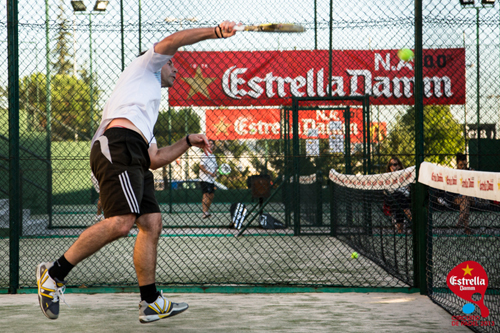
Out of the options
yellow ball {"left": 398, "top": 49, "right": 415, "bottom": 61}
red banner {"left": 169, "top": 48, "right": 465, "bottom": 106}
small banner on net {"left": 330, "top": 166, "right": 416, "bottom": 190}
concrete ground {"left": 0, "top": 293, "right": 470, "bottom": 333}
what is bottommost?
concrete ground {"left": 0, "top": 293, "right": 470, "bottom": 333}

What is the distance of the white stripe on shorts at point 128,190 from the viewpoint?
2.99m

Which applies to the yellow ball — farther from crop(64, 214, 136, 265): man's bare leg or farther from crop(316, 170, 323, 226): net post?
crop(64, 214, 136, 265): man's bare leg

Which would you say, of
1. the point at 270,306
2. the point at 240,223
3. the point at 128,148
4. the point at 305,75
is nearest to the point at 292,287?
the point at 270,306

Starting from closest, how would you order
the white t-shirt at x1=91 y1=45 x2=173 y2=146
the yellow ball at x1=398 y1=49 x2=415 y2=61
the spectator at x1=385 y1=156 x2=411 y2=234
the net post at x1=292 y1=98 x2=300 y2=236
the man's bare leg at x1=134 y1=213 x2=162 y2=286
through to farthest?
the white t-shirt at x1=91 y1=45 x2=173 y2=146
the man's bare leg at x1=134 y1=213 x2=162 y2=286
the spectator at x1=385 y1=156 x2=411 y2=234
the yellow ball at x1=398 y1=49 x2=415 y2=61
the net post at x1=292 y1=98 x2=300 y2=236

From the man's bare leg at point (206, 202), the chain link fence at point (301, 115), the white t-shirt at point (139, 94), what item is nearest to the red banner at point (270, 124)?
the chain link fence at point (301, 115)

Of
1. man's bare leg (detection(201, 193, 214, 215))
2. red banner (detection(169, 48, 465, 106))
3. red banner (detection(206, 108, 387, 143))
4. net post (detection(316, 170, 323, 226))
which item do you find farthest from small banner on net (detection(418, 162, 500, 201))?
man's bare leg (detection(201, 193, 214, 215))

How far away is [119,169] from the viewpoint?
301 centimetres

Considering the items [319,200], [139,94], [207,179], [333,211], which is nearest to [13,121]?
[139,94]

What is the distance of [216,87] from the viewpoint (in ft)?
20.3

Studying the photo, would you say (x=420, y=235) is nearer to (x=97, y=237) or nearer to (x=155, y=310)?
(x=155, y=310)

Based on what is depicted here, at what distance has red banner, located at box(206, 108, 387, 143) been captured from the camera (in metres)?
7.50

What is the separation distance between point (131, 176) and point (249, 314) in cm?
129

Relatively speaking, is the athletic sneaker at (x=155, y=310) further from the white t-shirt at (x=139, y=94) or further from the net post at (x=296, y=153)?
the net post at (x=296, y=153)

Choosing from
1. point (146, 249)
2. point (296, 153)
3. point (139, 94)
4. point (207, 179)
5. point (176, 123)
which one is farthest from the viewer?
point (176, 123)
